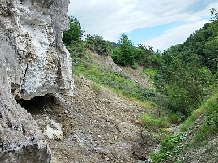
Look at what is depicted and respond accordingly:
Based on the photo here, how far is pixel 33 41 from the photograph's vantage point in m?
12.5

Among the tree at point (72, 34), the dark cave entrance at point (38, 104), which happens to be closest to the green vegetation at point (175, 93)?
the tree at point (72, 34)

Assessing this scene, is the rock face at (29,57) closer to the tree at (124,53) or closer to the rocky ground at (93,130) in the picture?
the rocky ground at (93,130)

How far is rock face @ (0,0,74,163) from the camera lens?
6.92 m

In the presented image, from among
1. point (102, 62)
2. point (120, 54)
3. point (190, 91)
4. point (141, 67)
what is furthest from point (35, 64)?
point (141, 67)

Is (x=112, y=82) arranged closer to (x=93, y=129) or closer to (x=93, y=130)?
(x=93, y=129)

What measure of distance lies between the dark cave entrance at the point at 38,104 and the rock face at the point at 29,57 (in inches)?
41.5

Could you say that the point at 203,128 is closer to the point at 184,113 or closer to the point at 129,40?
the point at 184,113

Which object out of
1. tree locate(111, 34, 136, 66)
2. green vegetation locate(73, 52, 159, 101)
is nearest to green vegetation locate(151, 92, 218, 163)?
green vegetation locate(73, 52, 159, 101)

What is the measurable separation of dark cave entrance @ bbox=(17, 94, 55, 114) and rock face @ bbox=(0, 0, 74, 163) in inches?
41.5

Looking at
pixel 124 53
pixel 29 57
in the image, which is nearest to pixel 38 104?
pixel 29 57

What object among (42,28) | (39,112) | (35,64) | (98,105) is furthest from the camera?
(98,105)

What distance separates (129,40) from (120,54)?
2659 millimetres

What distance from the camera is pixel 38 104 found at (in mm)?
14750

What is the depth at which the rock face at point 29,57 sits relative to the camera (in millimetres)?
6921
